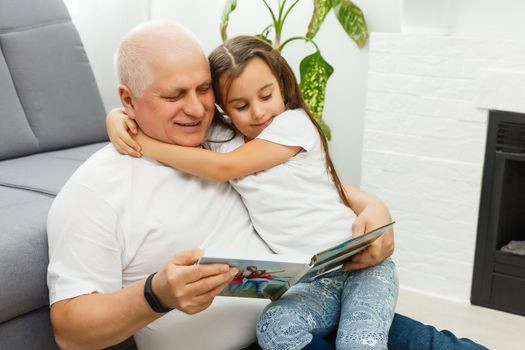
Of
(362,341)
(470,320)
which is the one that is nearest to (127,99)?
(362,341)

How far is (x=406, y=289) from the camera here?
9.00 ft

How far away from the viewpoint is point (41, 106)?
2.41 metres

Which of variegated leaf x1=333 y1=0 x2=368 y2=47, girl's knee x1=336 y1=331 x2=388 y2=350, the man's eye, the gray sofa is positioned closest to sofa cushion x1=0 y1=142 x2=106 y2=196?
the gray sofa

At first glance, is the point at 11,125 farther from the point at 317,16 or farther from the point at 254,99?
the point at 317,16

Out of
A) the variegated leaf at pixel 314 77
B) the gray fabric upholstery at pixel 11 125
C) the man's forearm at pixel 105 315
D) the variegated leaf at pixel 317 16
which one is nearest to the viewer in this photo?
the man's forearm at pixel 105 315

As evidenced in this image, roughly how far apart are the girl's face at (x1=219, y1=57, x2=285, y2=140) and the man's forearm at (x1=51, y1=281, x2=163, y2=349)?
0.46 metres

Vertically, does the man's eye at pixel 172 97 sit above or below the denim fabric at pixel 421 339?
above

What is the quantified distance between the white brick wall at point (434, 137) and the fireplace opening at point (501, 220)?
0.10 feet

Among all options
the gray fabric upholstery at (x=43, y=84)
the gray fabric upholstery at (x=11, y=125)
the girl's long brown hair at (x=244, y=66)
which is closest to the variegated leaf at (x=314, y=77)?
the gray fabric upholstery at (x=43, y=84)

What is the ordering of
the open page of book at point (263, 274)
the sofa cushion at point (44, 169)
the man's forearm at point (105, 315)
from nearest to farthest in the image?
the open page of book at point (263, 274)
the man's forearm at point (105, 315)
the sofa cushion at point (44, 169)

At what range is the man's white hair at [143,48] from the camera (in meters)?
1.42

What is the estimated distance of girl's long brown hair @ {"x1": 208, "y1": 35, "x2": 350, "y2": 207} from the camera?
59.9 inches

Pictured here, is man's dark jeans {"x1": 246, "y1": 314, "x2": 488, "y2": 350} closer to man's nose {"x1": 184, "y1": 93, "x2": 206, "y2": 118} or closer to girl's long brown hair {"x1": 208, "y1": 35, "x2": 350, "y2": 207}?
girl's long brown hair {"x1": 208, "y1": 35, "x2": 350, "y2": 207}

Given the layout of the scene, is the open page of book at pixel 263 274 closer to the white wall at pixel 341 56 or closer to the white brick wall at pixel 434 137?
the white brick wall at pixel 434 137
